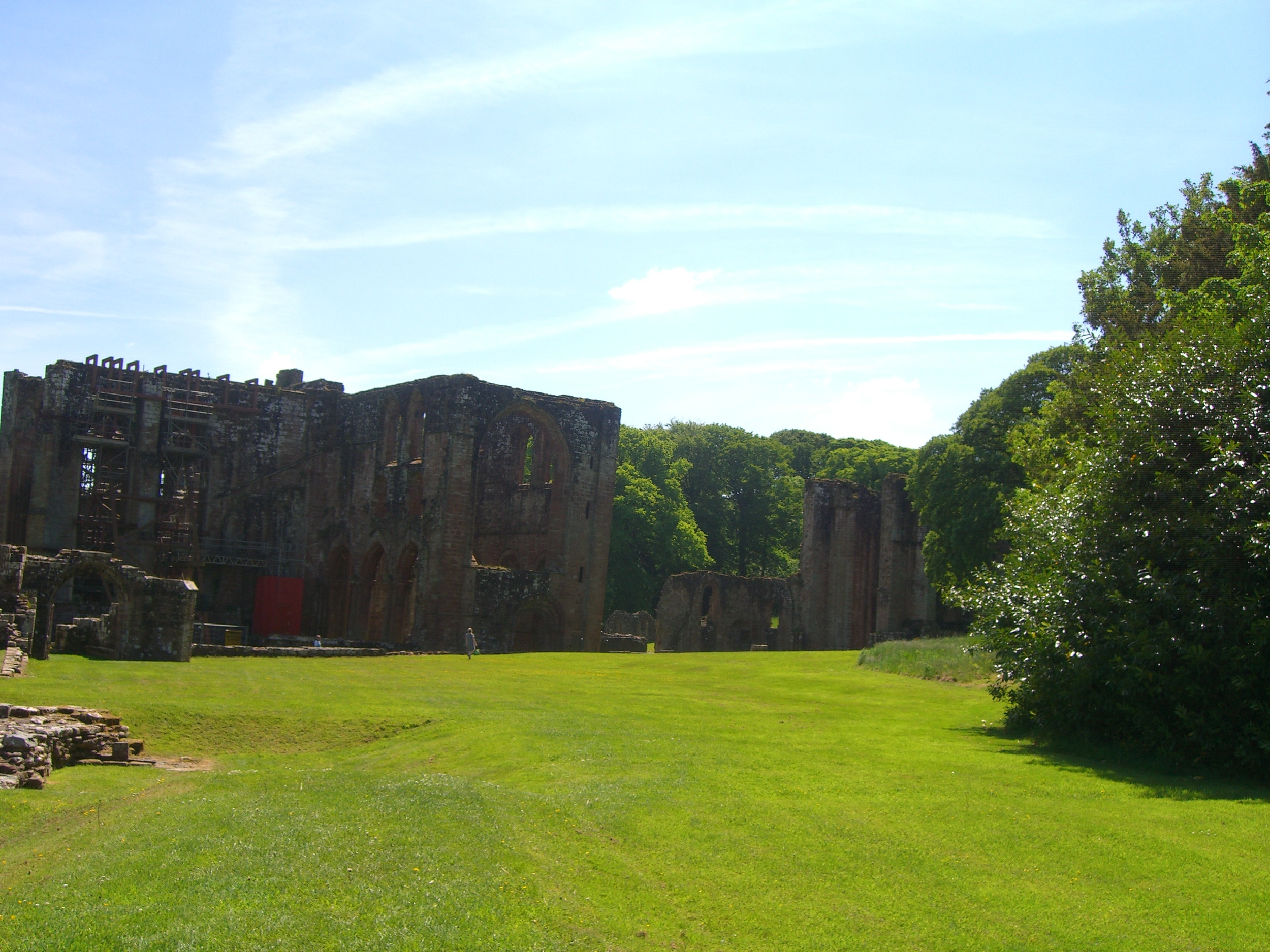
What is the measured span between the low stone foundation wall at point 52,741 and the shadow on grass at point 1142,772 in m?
10.6

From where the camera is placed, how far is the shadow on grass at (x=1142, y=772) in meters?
11.3

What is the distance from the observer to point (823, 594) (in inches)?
1907

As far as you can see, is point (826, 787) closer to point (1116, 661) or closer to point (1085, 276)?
point (1116, 661)

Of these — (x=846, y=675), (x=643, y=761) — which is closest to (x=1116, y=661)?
(x=643, y=761)

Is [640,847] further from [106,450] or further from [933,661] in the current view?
[106,450]

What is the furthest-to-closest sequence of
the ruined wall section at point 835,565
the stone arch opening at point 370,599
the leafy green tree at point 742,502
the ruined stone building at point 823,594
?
the leafy green tree at point 742,502, the ruined wall section at point 835,565, the ruined stone building at point 823,594, the stone arch opening at point 370,599

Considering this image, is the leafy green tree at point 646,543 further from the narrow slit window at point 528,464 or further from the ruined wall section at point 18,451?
the ruined wall section at point 18,451

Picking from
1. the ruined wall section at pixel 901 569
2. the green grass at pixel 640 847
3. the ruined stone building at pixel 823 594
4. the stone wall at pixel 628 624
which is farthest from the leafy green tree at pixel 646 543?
the green grass at pixel 640 847

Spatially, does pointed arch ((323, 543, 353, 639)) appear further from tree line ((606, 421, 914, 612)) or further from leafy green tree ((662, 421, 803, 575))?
leafy green tree ((662, 421, 803, 575))

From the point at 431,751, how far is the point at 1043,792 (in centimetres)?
745

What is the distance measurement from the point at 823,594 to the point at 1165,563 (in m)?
34.9

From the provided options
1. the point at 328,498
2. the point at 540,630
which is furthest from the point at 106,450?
the point at 540,630

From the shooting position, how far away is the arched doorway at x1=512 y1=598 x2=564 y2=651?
40.7 m

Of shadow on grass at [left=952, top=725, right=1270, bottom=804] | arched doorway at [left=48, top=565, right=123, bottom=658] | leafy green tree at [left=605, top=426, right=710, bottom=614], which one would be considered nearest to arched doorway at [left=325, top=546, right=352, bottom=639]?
leafy green tree at [left=605, top=426, right=710, bottom=614]
